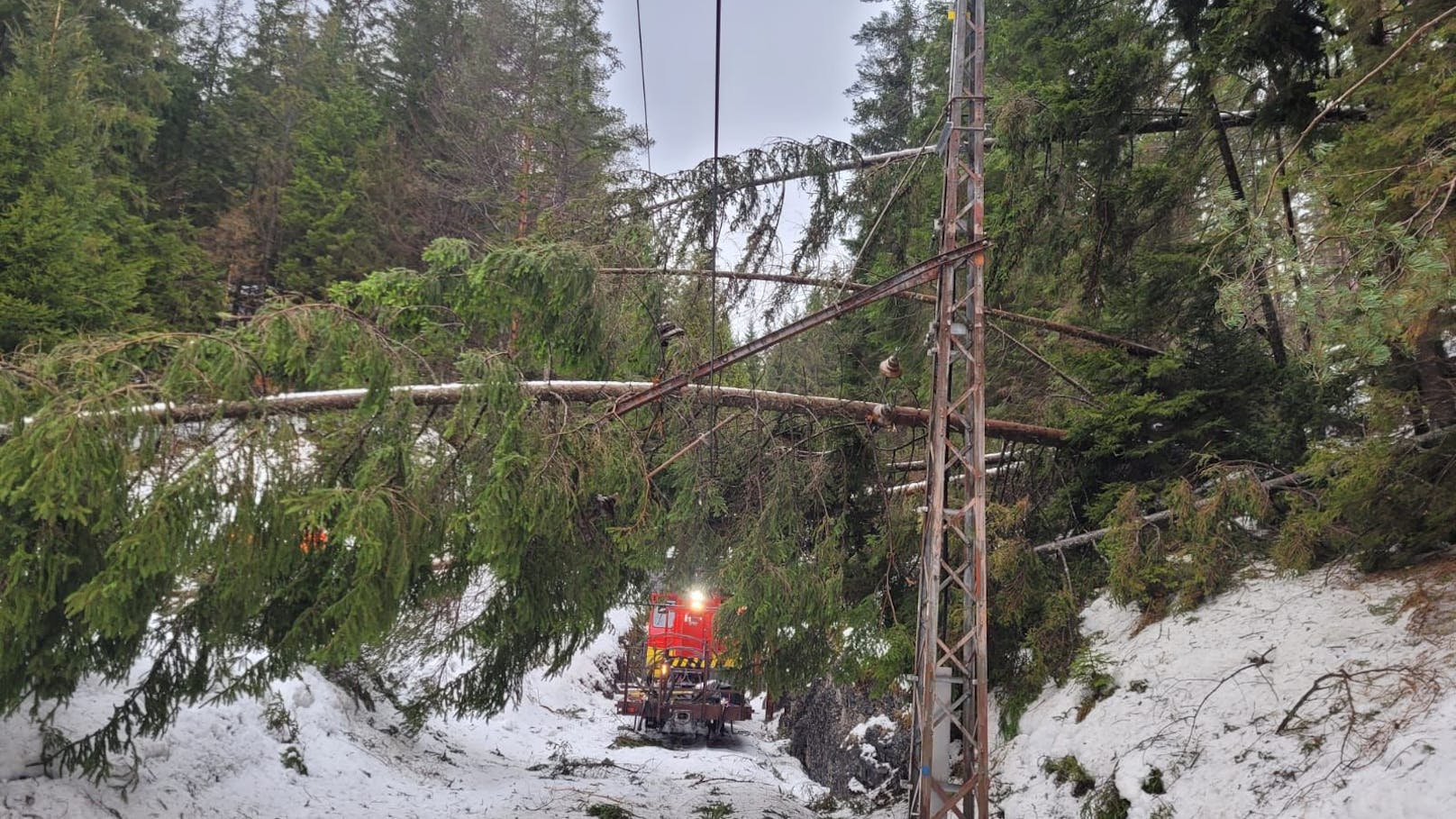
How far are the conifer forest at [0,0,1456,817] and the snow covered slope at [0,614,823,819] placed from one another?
0.32 meters

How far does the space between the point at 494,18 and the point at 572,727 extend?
54.4 ft

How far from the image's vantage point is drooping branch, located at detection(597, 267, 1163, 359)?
7348mm

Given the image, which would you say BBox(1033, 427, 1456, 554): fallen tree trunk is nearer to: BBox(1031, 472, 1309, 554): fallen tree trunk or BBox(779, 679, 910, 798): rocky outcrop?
BBox(1031, 472, 1309, 554): fallen tree trunk

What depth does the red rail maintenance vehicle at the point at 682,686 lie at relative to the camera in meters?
14.5

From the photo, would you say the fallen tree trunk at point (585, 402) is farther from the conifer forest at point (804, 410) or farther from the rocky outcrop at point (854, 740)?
the rocky outcrop at point (854, 740)

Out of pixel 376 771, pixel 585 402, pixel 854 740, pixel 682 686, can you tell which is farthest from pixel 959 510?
pixel 682 686

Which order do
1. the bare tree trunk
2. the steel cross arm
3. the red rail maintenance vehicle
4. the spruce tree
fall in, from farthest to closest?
the red rail maintenance vehicle
the spruce tree
the bare tree trunk
the steel cross arm

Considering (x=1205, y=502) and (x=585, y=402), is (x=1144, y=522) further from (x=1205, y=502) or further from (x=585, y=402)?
(x=585, y=402)

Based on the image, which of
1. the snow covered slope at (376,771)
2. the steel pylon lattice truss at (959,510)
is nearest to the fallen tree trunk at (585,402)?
the steel pylon lattice truss at (959,510)

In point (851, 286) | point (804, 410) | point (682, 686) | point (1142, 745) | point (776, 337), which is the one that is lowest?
point (682, 686)

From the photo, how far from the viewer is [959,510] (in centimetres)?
623

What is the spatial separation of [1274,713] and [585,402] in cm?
552

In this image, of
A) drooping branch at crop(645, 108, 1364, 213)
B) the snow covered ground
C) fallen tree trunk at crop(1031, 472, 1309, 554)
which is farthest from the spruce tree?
fallen tree trunk at crop(1031, 472, 1309, 554)

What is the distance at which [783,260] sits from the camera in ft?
26.2
